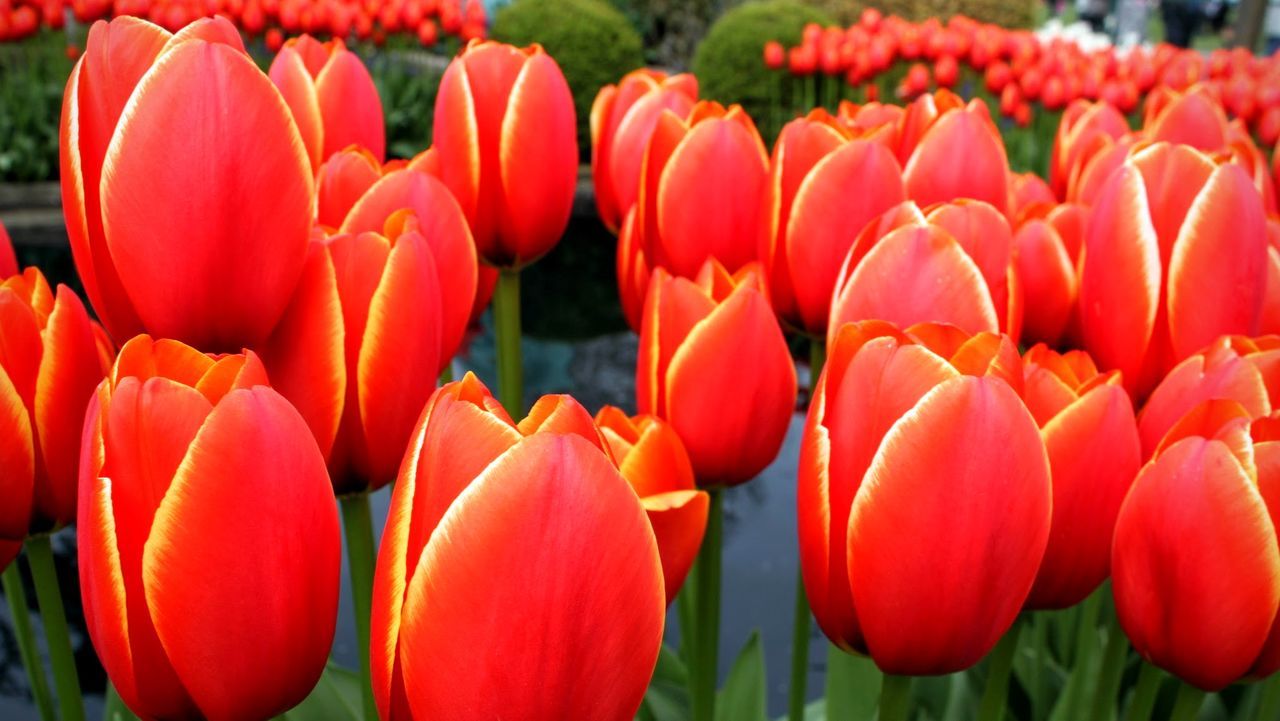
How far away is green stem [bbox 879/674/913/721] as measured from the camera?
694 mm

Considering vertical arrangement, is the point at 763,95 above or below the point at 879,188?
below

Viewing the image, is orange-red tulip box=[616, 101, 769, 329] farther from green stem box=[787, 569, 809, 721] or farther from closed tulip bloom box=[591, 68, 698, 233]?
green stem box=[787, 569, 809, 721]

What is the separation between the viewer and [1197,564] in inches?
24.3

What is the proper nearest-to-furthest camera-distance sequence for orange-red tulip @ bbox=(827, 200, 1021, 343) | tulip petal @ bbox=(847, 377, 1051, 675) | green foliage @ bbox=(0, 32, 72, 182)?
tulip petal @ bbox=(847, 377, 1051, 675) → orange-red tulip @ bbox=(827, 200, 1021, 343) → green foliage @ bbox=(0, 32, 72, 182)

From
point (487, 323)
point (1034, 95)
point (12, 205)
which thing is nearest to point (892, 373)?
point (487, 323)

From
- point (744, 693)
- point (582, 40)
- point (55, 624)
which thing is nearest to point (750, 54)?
point (582, 40)

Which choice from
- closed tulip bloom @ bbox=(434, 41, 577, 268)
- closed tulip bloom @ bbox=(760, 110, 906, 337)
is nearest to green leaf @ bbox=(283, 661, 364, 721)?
closed tulip bloom @ bbox=(434, 41, 577, 268)

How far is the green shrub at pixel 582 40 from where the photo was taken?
866cm

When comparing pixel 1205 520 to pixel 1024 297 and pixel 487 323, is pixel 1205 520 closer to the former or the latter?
pixel 1024 297

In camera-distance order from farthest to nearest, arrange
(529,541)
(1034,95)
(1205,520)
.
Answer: (1034,95), (1205,520), (529,541)

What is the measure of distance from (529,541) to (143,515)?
0.19 meters

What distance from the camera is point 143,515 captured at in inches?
20.8

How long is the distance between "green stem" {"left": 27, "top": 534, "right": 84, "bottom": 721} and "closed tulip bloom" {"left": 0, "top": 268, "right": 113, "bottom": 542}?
79mm

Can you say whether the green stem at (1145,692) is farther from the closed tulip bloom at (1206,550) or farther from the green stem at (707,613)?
the green stem at (707,613)
